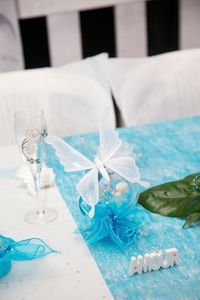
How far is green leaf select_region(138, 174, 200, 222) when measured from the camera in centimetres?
110

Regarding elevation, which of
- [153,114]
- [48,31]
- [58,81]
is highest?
[48,31]

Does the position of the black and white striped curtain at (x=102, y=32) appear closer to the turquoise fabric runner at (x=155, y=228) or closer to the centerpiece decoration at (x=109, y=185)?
the turquoise fabric runner at (x=155, y=228)

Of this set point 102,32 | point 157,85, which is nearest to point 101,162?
point 157,85

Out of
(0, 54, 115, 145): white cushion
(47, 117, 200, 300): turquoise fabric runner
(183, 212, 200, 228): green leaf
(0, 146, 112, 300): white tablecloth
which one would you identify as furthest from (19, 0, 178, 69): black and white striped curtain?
(183, 212, 200, 228): green leaf

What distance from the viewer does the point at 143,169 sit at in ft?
4.62

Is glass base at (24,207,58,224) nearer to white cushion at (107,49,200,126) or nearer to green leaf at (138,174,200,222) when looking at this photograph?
green leaf at (138,174,200,222)

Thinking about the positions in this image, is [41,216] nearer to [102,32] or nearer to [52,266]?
[52,266]

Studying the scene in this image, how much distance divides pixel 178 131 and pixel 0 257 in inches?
35.5

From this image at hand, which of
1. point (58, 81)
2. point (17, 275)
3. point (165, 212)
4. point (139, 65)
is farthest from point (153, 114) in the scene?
point (17, 275)

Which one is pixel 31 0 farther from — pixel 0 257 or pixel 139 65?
pixel 0 257

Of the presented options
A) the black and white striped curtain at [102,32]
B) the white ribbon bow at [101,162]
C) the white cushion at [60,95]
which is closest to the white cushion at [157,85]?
the white cushion at [60,95]

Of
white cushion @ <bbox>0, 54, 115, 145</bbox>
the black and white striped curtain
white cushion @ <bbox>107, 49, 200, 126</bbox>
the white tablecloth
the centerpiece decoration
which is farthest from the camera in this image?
the black and white striped curtain

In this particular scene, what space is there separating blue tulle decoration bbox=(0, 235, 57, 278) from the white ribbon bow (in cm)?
12

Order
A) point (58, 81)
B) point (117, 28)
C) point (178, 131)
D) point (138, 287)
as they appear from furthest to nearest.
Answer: point (117, 28) < point (58, 81) < point (178, 131) < point (138, 287)
